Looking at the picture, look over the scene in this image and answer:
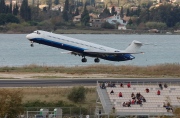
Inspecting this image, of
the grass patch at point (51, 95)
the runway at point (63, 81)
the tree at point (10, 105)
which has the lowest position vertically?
the runway at point (63, 81)

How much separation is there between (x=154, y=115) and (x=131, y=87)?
43.3 ft

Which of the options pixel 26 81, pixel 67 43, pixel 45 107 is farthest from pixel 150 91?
pixel 67 43

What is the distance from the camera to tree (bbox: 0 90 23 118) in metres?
53.6

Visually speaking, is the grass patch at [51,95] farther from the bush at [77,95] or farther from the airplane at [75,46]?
the airplane at [75,46]

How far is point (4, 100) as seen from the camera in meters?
54.8

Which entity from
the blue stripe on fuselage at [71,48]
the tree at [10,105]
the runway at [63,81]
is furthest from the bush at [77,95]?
the blue stripe on fuselage at [71,48]

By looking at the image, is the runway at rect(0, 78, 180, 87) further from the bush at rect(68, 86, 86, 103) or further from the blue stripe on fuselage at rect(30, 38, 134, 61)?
the blue stripe on fuselage at rect(30, 38, 134, 61)

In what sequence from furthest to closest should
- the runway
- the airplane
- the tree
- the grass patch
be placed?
the airplane → the runway → the grass patch → the tree

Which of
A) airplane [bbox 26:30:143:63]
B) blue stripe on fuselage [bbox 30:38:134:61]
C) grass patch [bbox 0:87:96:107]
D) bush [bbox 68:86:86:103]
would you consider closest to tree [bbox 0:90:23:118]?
grass patch [bbox 0:87:96:107]

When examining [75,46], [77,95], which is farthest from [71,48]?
[77,95]

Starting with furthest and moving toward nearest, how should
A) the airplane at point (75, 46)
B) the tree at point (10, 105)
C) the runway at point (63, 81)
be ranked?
1. the airplane at point (75, 46)
2. the runway at point (63, 81)
3. the tree at point (10, 105)

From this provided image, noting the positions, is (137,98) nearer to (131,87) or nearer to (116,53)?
(131,87)

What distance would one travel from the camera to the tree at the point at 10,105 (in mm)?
53584

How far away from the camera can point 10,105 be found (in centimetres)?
5422
